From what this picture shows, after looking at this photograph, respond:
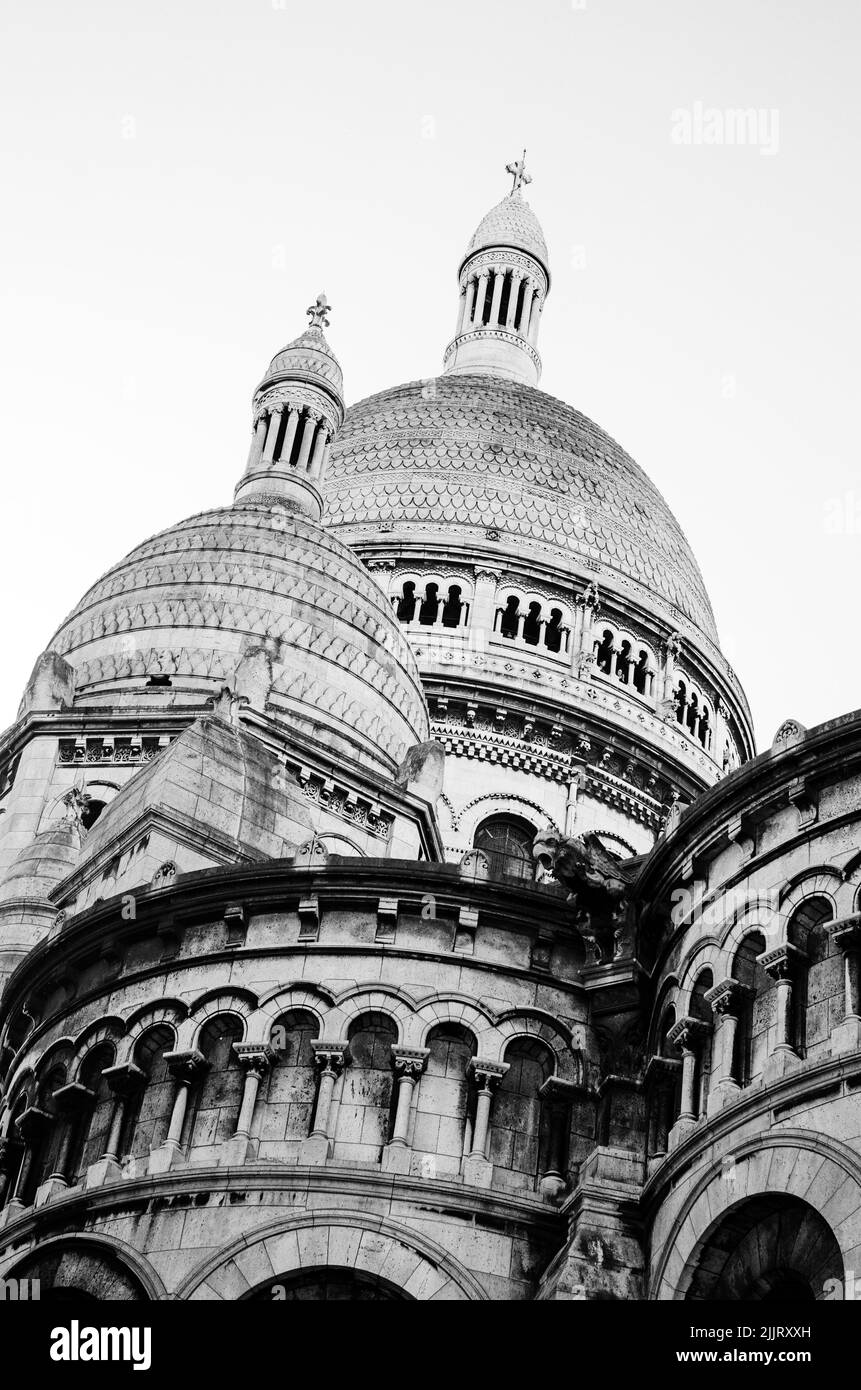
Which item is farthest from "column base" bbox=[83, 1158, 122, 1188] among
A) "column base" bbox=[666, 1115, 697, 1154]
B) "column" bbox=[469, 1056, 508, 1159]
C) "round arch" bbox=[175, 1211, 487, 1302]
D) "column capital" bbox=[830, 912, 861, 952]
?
"column capital" bbox=[830, 912, 861, 952]

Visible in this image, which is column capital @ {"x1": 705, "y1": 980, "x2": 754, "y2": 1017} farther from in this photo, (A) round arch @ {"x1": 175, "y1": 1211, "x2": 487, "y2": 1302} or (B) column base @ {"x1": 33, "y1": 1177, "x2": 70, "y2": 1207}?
(B) column base @ {"x1": 33, "y1": 1177, "x2": 70, "y2": 1207}

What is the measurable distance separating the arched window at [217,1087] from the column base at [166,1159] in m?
0.20

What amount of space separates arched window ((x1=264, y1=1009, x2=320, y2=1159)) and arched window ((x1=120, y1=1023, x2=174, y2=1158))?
4.37 ft

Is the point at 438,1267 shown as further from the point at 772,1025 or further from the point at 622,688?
the point at 622,688

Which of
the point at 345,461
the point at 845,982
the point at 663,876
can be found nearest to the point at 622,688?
the point at 345,461

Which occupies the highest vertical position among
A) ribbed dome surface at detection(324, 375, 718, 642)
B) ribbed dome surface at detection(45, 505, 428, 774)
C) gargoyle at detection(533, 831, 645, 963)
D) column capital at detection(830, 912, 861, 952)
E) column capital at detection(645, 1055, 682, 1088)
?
ribbed dome surface at detection(324, 375, 718, 642)

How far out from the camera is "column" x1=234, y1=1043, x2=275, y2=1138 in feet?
79.4

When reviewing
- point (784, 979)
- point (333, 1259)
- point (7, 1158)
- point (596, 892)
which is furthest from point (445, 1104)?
point (7, 1158)

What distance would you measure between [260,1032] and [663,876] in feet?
16.1

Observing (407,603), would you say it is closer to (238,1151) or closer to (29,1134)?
(29,1134)

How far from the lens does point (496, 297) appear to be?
74.2m

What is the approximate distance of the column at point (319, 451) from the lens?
48.6 meters
